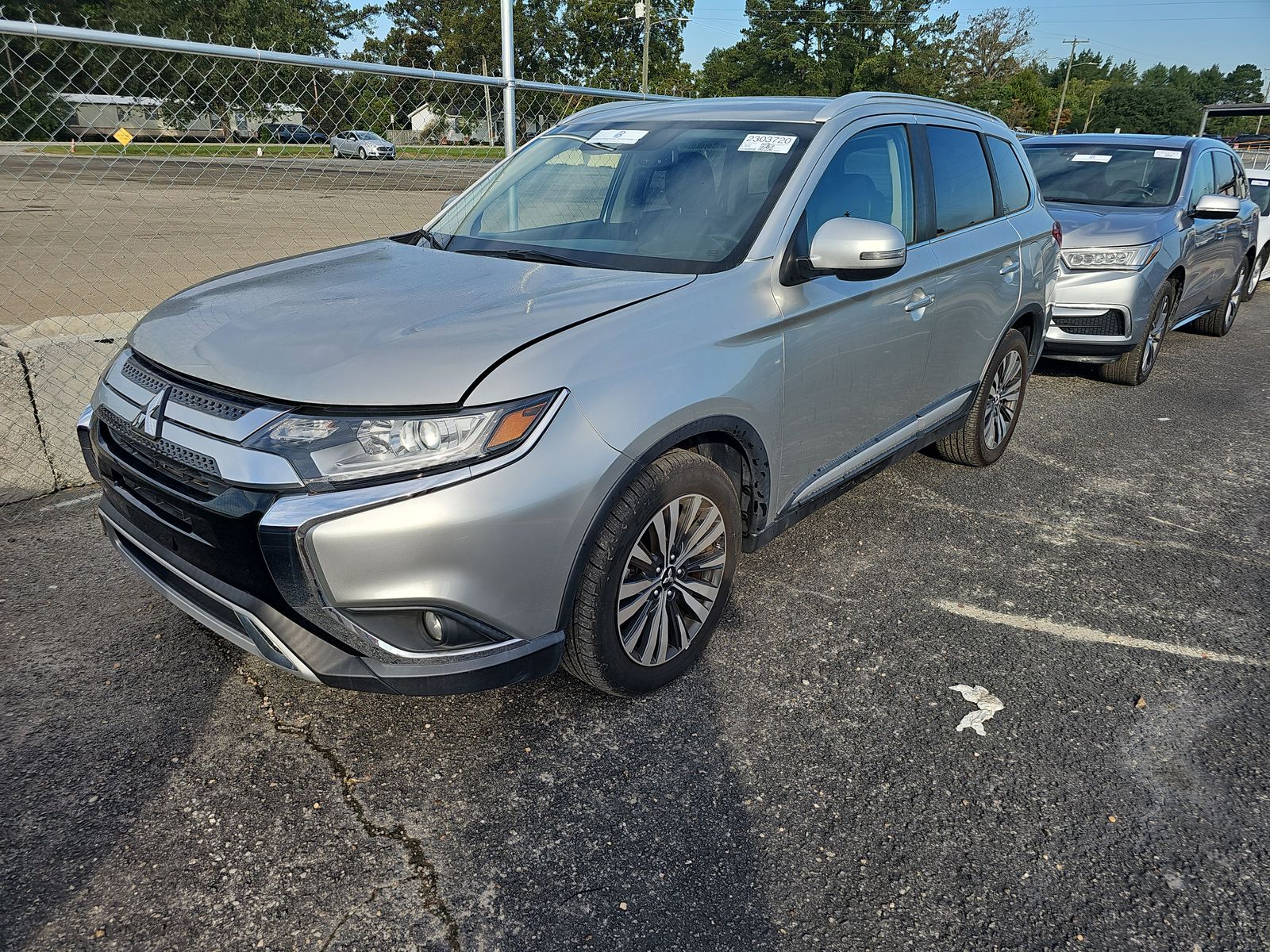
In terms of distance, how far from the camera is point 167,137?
5172 mm

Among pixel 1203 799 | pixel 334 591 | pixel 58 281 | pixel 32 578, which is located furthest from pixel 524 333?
pixel 58 281

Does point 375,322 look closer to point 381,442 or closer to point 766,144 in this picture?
point 381,442

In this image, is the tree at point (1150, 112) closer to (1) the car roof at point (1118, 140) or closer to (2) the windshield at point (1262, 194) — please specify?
(2) the windshield at point (1262, 194)

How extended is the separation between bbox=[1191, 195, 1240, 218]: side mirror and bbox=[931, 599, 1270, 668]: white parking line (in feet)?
16.5

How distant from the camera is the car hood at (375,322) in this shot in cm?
228

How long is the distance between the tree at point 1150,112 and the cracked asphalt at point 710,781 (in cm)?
9530

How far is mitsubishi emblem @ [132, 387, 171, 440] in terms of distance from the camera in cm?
245

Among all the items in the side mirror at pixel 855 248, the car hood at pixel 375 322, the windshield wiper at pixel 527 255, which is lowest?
the car hood at pixel 375 322

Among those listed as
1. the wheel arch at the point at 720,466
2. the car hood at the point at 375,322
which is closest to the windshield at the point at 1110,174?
the wheel arch at the point at 720,466

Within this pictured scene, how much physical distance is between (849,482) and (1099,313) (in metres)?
3.99

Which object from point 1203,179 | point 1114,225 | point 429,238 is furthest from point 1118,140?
point 429,238

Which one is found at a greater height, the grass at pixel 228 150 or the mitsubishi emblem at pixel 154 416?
the grass at pixel 228 150

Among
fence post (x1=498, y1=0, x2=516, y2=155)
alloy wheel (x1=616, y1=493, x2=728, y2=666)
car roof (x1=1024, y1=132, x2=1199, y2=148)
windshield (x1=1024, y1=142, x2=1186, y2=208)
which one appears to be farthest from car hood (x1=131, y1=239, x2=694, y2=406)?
car roof (x1=1024, y1=132, x2=1199, y2=148)

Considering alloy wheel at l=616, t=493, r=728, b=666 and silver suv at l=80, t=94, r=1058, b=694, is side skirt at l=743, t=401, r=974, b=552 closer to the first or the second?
silver suv at l=80, t=94, r=1058, b=694
